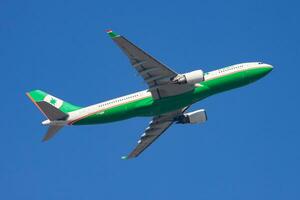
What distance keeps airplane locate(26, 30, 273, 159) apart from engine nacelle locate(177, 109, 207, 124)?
484 cm

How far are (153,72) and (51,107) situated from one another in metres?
12.3

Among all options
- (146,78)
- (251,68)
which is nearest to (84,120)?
(146,78)

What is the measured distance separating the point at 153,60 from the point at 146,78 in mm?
2906

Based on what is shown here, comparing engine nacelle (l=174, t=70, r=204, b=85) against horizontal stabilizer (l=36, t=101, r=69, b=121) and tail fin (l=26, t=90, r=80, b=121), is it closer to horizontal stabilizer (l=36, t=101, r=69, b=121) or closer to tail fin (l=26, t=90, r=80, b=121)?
tail fin (l=26, t=90, r=80, b=121)

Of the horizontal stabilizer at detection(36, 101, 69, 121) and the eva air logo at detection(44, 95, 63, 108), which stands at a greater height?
the eva air logo at detection(44, 95, 63, 108)

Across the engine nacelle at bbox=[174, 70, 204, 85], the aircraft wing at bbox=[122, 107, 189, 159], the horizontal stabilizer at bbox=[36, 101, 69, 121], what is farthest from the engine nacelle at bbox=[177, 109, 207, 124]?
the horizontal stabilizer at bbox=[36, 101, 69, 121]

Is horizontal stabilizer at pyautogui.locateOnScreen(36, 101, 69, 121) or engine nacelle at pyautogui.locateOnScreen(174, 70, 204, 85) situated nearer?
horizontal stabilizer at pyautogui.locateOnScreen(36, 101, 69, 121)

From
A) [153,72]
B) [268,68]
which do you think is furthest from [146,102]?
[268,68]

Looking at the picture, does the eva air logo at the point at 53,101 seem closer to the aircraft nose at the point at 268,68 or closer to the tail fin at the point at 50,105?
the tail fin at the point at 50,105

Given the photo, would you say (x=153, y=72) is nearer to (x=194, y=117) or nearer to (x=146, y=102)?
(x=146, y=102)

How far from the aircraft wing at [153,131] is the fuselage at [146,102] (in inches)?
273

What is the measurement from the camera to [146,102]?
84688 mm

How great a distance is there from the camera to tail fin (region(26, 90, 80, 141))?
3260 inches

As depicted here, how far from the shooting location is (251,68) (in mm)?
86938
